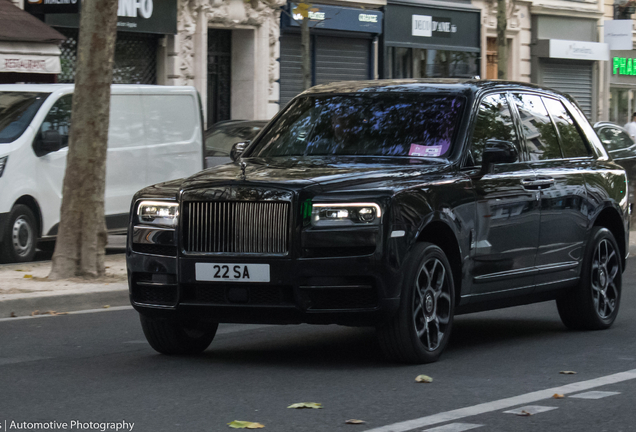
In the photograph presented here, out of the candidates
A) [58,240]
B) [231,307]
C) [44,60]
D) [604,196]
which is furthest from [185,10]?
[231,307]

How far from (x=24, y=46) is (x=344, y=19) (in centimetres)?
1074

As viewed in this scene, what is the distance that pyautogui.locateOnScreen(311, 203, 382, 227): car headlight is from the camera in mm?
6938

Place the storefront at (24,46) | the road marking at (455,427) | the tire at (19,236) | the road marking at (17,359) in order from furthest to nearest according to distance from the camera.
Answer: the storefront at (24,46) → the tire at (19,236) → the road marking at (17,359) → the road marking at (455,427)

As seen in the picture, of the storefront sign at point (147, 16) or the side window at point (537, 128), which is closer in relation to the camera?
the side window at point (537, 128)

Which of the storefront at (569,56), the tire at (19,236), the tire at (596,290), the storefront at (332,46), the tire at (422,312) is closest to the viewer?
the tire at (422,312)

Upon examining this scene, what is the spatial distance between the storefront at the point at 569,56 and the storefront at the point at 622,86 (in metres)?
1.08

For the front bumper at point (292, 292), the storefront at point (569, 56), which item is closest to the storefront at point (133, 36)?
the storefront at point (569, 56)

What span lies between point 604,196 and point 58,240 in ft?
17.6

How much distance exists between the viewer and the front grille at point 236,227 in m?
7.00

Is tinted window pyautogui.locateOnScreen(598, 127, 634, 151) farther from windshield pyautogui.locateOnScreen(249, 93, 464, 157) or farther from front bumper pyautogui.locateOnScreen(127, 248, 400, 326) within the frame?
front bumper pyautogui.locateOnScreen(127, 248, 400, 326)

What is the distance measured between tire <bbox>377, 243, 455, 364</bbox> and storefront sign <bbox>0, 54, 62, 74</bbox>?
14.1 m

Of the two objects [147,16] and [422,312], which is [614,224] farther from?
[147,16]

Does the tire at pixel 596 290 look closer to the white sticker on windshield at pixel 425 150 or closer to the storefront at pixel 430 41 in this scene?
the white sticker on windshield at pixel 425 150

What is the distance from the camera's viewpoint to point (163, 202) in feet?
24.1
